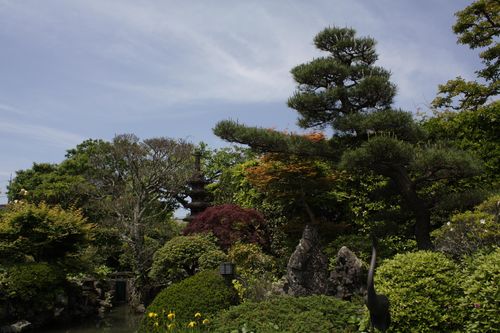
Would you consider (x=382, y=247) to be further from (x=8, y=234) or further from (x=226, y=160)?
(x=226, y=160)

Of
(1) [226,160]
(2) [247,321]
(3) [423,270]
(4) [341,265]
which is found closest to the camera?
(3) [423,270]

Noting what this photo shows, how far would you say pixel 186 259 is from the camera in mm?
11570

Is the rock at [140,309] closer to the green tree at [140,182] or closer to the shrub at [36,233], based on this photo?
the green tree at [140,182]

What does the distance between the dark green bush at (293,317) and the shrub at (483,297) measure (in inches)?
56.4

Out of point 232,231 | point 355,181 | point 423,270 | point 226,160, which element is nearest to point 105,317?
point 232,231

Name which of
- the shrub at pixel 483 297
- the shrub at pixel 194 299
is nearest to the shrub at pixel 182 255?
the shrub at pixel 194 299

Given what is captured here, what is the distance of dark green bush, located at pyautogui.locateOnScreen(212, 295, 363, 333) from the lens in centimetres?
575

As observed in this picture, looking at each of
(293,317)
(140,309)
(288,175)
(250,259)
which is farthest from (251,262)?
(293,317)

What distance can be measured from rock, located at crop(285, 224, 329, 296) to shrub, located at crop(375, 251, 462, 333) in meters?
2.57

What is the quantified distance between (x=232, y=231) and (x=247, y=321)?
6157 millimetres

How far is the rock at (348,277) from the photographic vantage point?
7.74 m

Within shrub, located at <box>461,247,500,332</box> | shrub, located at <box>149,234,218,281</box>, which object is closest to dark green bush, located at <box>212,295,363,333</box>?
shrub, located at <box>461,247,500,332</box>

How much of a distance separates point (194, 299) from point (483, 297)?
4125 mm

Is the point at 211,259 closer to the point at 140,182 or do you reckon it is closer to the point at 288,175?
the point at 288,175
